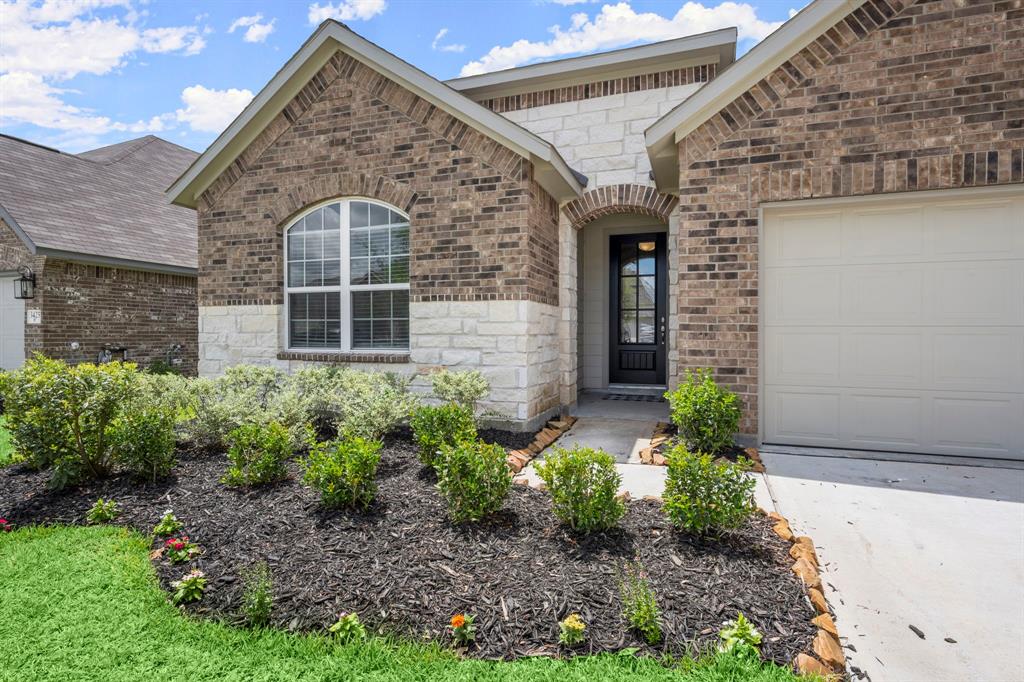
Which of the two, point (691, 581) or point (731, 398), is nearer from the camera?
point (691, 581)

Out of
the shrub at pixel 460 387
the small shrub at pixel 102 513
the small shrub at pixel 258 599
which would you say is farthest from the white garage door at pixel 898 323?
the small shrub at pixel 102 513

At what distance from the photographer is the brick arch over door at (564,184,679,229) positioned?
7645 millimetres

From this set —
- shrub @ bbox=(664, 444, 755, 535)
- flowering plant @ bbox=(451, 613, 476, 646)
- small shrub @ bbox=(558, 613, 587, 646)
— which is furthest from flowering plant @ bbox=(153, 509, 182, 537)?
shrub @ bbox=(664, 444, 755, 535)

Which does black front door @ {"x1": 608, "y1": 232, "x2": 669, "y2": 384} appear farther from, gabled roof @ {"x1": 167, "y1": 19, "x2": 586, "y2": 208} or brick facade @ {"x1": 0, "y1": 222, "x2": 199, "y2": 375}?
brick facade @ {"x1": 0, "y1": 222, "x2": 199, "y2": 375}

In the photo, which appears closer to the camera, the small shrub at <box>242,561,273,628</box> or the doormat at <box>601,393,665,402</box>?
the small shrub at <box>242,561,273,628</box>

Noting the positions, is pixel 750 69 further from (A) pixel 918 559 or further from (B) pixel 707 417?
(A) pixel 918 559

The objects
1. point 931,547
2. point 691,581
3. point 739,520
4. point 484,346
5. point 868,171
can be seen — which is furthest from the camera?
point 484,346

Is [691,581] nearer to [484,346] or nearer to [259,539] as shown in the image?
[259,539]

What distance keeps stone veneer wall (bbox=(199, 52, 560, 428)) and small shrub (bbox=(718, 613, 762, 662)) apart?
4210mm

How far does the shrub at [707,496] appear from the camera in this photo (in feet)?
10.5

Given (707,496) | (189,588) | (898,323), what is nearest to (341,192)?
(189,588)

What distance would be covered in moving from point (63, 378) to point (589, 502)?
170 inches

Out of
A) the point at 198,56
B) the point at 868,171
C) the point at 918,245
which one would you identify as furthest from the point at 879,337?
the point at 198,56

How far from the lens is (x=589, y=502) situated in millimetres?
3361
